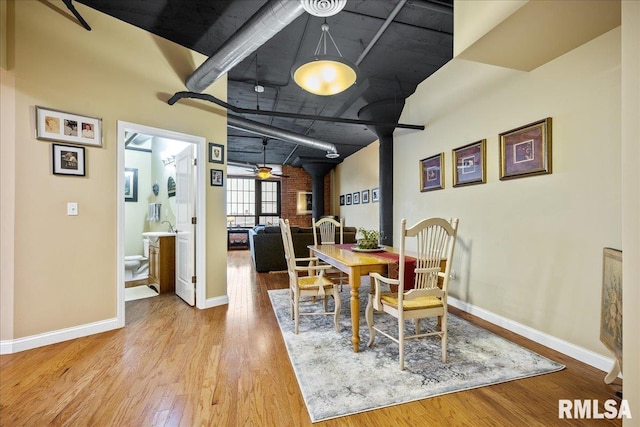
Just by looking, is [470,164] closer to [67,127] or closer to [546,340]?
[546,340]

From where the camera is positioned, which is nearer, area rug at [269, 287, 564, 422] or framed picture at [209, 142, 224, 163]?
area rug at [269, 287, 564, 422]

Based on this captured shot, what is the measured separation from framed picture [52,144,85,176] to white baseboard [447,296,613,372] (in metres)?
4.18

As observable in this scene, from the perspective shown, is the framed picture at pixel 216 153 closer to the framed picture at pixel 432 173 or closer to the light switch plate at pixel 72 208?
the light switch plate at pixel 72 208

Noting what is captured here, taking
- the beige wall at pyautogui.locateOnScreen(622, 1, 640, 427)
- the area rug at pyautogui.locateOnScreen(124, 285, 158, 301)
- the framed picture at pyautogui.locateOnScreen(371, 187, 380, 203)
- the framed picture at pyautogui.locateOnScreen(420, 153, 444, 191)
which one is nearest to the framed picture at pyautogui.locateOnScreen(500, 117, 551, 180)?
the framed picture at pyautogui.locateOnScreen(420, 153, 444, 191)

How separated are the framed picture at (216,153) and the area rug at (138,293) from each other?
2.10 meters

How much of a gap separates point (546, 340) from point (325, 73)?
285cm

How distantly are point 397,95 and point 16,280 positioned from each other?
493cm

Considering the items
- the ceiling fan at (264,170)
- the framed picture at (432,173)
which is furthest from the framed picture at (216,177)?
the ceiling fan at (264,170)

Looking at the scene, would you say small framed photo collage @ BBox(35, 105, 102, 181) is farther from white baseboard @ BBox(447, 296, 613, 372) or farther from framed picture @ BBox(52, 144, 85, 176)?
white baseboard @ BBox(447, 296, 613, 372)

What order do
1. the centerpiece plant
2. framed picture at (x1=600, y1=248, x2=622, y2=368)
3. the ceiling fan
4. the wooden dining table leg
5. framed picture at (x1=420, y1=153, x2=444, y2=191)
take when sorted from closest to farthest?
framed picture at (x1=600, y1=248, x2=622, y2=368) → the wooden dining table leg → the centerpiece plant → framed picture at (x1=420, y1=153, x2=444, y2=191) → the ceiling fan

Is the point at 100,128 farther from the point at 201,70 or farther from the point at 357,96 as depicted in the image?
the point at 357,96

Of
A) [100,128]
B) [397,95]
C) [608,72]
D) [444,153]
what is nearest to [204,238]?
[100,128]

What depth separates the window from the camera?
10461 mm

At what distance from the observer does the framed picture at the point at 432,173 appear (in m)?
3.74
